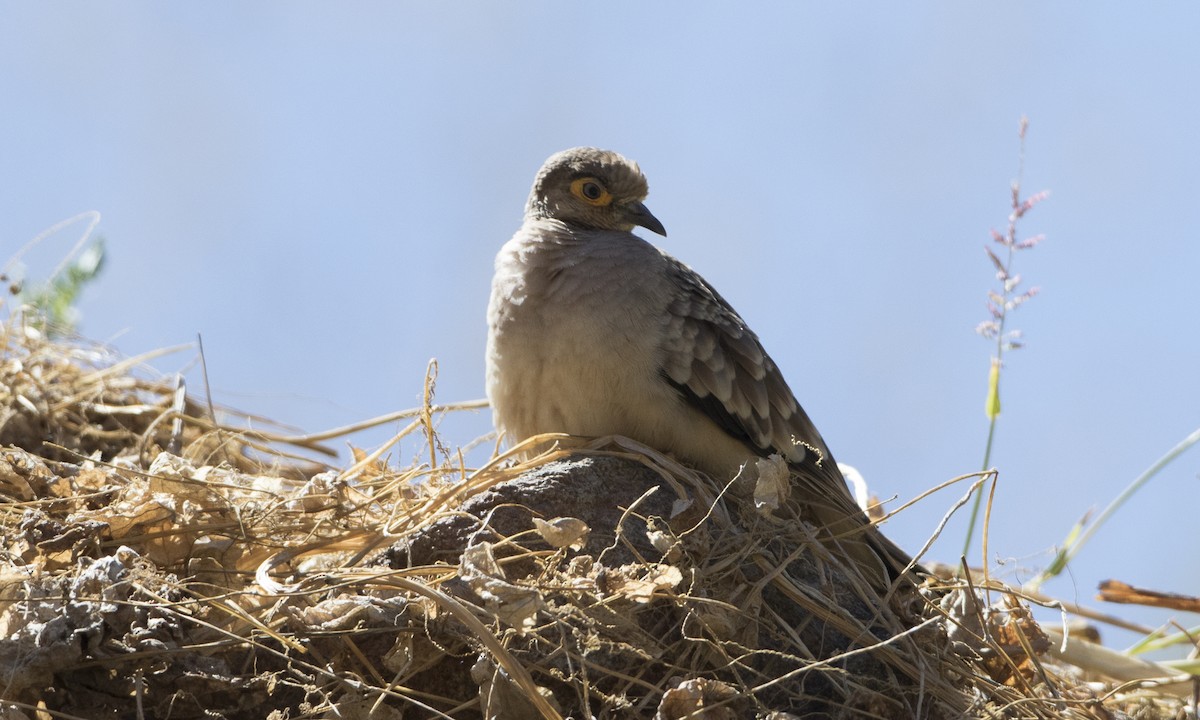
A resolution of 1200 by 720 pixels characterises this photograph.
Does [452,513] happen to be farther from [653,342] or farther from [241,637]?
[653,342]

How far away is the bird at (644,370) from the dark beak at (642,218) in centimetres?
36

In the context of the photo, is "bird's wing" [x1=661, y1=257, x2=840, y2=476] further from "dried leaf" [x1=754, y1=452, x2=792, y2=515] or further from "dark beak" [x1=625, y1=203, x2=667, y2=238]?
"dried leaf" [x1=754, y1=452, x2=792, y2=515]

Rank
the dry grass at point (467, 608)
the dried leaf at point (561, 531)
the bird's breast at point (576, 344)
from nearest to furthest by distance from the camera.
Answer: the dry grass at point (467, 608), the dried leaf at point (561, 531), the bird's breast at point (576, 344)

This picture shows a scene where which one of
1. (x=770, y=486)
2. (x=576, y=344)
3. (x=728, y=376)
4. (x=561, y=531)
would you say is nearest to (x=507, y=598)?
(x=561, y=531)

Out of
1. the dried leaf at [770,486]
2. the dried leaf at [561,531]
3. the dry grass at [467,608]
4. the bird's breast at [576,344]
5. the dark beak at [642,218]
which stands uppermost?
the dark beak at [642,218]

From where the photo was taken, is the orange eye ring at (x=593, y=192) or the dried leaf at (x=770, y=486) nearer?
the dried leaf at (x=770, y=486)

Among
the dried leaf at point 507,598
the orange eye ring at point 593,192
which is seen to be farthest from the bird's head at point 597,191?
the dried leaf at point 507,598

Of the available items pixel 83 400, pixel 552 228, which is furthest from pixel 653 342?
pixel 83 400

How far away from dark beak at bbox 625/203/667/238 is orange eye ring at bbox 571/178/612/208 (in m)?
0.10

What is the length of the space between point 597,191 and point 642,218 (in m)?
0.22

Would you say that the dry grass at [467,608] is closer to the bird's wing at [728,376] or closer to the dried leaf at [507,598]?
the dried leaf at [507,598]

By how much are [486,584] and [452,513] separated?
631 millimetres

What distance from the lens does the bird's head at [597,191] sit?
204 inches

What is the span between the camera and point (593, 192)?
17.0ft
